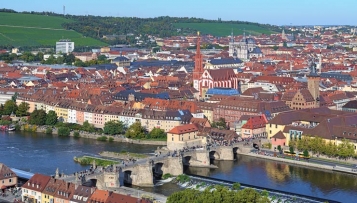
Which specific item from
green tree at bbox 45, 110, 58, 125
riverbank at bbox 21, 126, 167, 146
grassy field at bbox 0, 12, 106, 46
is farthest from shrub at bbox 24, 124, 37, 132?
grassy field at bbox 0, 12, 106, 46

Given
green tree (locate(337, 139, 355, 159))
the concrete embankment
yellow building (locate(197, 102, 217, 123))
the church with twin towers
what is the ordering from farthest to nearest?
the church with twin towers → yellow building (locate(197, 102, 217, 123)) → green tree (locate(337, 139, 355, 159)) → the concrete embankment

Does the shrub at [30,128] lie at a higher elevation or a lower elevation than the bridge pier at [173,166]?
lower

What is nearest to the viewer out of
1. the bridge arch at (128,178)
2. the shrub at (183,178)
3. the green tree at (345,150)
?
the shrub at (183,178)

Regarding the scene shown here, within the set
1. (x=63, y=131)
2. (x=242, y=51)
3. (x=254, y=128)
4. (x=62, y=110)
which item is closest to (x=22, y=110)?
(x=62, y=110)

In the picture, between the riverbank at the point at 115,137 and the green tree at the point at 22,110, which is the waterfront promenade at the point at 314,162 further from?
the green tree at the point at 22,110

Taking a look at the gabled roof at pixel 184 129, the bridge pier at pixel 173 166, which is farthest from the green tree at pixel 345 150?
the bridge pier at pixel 173 166

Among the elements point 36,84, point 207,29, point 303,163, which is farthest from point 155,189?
point 207,29

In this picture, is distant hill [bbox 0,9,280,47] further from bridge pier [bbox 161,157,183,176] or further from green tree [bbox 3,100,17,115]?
bridge pier [bbox 161,157,183,176]
